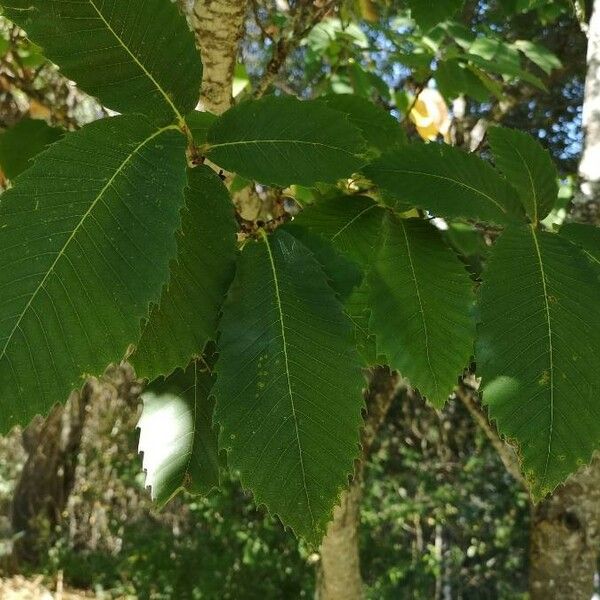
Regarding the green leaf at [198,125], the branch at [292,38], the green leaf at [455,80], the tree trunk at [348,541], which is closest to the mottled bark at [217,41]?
the branch at [292,38]

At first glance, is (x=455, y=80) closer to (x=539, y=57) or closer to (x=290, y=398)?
(x=539, y=57)

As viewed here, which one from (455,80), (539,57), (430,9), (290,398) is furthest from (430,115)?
(290,398)

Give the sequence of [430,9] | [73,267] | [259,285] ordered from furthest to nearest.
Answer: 1. [430,9]
2. [259,285]
3. [73,267]

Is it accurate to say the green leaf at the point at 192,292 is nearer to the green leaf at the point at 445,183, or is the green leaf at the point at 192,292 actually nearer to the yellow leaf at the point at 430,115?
the green leaf at the point at 445,183

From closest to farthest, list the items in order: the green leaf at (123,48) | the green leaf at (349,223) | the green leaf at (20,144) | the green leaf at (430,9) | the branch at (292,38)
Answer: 1. the green leaf at (123,48)
2. the green leaf at (349,223)
3. the green leaf at (430,9)
4. the green leaf at (20,144)
5. the branch at (292,38)

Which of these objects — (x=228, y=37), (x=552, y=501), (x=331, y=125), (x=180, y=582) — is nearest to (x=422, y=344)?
(x=331, y=125)

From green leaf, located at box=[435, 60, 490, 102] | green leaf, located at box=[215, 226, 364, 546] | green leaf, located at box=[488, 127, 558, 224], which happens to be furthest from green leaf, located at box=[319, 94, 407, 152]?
green leaf, located at box=[435, 60, 490, 102]
